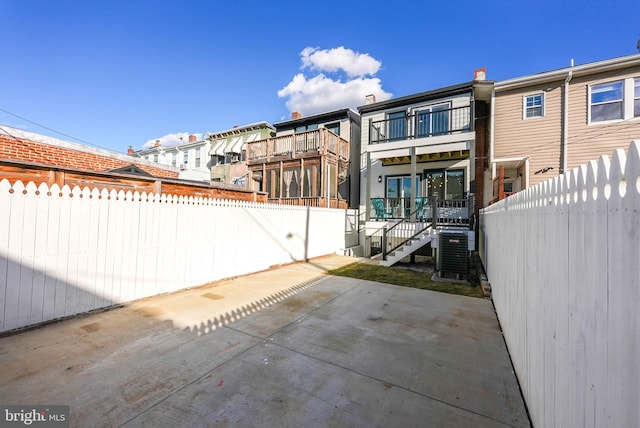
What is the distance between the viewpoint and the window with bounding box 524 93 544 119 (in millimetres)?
9966

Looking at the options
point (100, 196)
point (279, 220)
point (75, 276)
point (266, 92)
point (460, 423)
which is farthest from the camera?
point (266, 92)

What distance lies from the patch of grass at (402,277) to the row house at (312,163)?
18.4 feet

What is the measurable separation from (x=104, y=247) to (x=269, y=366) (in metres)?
3.75

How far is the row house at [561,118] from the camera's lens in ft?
28.4

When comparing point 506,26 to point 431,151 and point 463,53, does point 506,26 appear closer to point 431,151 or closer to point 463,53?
point 463,53

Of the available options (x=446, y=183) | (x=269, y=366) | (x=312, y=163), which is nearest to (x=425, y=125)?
(x=446, y=183)

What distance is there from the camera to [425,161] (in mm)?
12141

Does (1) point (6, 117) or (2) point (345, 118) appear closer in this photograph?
(1) point (6, 117)

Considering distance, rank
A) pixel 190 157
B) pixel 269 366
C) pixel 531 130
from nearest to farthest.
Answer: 1. pixel 269 366
2. pixel 531 130
3. pixel 190 157

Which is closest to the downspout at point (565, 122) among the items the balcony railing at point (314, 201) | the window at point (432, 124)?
the window at point (432, 124)

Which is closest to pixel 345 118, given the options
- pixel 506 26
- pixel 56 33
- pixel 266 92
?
pixel 266 92

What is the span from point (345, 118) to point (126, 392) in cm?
1546

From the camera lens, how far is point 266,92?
18078mm

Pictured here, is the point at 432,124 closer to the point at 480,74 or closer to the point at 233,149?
the point at 480,74
